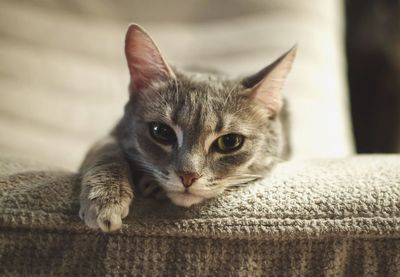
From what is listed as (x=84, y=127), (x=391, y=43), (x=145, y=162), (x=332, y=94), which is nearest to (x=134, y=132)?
(x=145, y=162)

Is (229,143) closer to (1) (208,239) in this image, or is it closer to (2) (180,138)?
(2) (180,138)

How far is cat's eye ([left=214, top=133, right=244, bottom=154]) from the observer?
112 centimetres

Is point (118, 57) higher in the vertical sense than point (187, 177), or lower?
higher

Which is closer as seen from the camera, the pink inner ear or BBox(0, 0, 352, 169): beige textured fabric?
the pink inner ear

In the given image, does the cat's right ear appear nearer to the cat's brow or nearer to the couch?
the cat's brow

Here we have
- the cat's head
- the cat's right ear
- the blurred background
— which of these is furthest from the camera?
the blurred background

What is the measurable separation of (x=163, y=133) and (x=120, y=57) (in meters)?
1.20

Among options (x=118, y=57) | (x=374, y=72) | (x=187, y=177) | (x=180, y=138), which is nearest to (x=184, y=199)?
(x=187, y=177)

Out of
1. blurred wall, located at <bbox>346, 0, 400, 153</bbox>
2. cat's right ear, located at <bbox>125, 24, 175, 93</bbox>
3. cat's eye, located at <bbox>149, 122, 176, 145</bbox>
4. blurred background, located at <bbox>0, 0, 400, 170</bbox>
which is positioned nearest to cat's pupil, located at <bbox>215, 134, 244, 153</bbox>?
cat's eye, located at <bbox>149, 122, 176, 145</bbox>

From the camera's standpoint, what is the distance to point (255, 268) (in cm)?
95

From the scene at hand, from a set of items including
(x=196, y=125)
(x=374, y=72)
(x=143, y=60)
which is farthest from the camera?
(x=374, y=72)

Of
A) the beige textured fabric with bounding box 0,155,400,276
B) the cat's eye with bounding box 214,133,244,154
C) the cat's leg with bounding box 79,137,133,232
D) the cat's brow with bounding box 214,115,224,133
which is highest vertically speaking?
the cat's brow with bounding box 214,115,224,133

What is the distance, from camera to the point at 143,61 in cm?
121

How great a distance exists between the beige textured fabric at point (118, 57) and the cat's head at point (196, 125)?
0.56 metres
